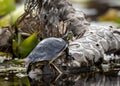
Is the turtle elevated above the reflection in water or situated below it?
above

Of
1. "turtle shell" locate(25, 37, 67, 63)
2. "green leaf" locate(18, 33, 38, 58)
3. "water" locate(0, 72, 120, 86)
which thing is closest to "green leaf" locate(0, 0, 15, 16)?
"green leaf" locate(18, 33, 38, 58)

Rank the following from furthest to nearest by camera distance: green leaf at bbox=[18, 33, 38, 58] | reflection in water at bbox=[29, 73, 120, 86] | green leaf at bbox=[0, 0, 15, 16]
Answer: green leaf at bbox=[0, 0, 15, 16], green leaf at bbox=[18, 33, 38, 58], reflection in water at bbox=[29, 73, 120, 86]

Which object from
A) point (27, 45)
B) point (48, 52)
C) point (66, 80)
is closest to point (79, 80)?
point (66, 80)

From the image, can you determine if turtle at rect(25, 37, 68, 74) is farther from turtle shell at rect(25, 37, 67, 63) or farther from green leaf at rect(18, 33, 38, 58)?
green leaf at rect(18, 33, 38, 58)

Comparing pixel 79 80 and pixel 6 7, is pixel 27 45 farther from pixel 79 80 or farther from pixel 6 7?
pixel 6 7

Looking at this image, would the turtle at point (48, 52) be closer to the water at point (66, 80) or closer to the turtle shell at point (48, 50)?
the turtle shell at point (48, 50)

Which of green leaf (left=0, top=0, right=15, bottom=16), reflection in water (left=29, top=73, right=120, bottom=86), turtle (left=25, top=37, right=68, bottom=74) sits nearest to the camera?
reflection in water (left=29, top=73, right=120, bottom=86)

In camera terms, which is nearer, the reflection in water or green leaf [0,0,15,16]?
the reflection in water

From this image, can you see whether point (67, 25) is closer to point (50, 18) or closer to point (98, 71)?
point (50, 18)
